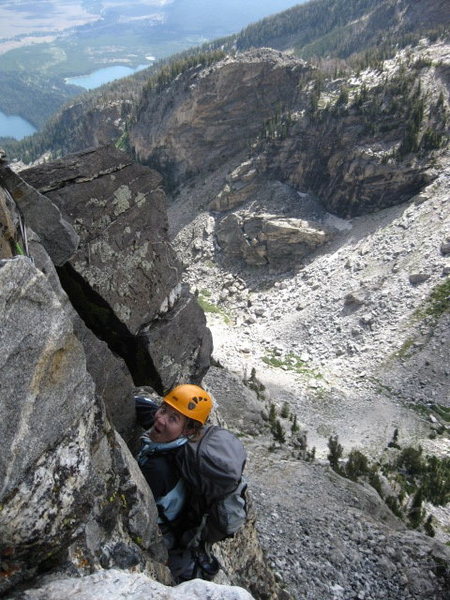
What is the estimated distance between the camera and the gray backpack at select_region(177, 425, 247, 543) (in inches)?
186

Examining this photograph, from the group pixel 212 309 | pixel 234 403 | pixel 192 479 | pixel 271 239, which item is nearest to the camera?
pixel 192 479

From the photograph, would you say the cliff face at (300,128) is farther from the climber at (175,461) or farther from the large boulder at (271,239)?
the climber at (175,461)

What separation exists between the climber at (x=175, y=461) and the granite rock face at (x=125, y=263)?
3.44 metres

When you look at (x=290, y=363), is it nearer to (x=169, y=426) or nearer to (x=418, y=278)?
(x=418, y=278)

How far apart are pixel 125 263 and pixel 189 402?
436 centimetres

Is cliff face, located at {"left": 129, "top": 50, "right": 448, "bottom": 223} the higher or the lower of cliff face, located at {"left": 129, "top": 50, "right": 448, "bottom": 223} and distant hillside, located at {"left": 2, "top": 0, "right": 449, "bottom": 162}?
the lower

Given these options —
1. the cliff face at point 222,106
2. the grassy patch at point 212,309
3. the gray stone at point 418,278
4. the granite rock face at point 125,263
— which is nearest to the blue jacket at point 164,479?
the granite rock face at point 125,263

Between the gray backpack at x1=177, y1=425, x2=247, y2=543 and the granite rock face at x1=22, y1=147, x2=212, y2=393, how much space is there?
13.7ft

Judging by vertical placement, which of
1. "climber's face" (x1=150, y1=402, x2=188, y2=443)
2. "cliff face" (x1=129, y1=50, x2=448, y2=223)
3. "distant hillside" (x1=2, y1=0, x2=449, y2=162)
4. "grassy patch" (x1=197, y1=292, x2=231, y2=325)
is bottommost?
"grassy patch" (x1=197, y1=292, x2=231, y2=325)

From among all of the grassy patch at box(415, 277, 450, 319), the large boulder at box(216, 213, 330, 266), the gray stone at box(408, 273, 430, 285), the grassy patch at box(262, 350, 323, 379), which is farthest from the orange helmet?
the large boulder at box(216, 213, 330, 266)

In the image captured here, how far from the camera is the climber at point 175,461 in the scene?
530 cm

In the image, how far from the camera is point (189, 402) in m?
5.34

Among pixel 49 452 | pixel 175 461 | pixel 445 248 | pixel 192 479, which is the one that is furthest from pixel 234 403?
pixel 445 248

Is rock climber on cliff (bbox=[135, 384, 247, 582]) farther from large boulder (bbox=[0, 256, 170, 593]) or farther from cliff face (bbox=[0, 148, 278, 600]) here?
large boulder (bbox=[0, 256, 170, 593])
